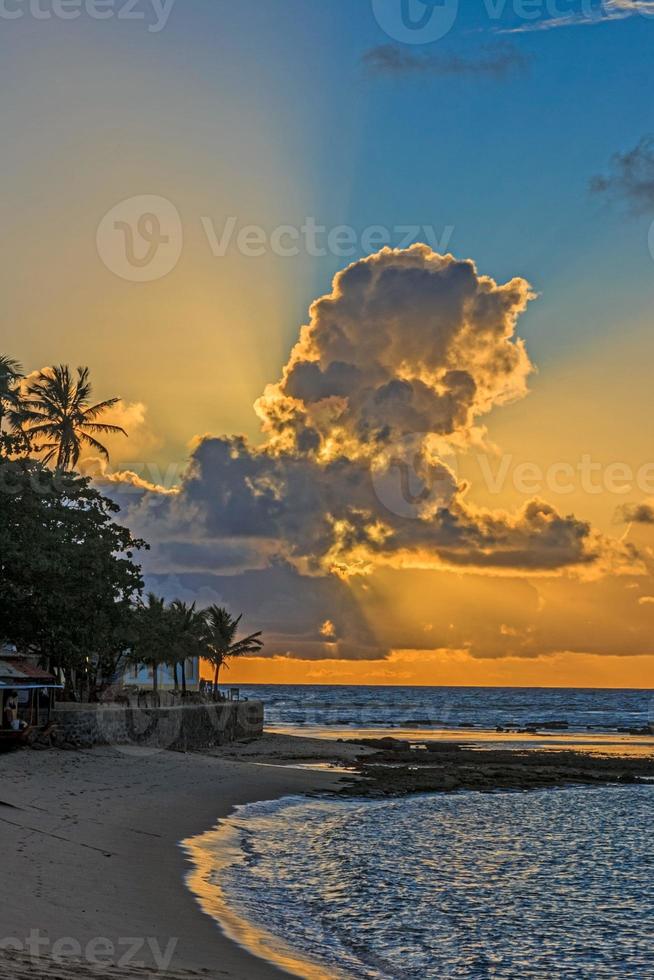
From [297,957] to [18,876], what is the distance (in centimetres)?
461

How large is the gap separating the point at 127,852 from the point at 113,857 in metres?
0.99

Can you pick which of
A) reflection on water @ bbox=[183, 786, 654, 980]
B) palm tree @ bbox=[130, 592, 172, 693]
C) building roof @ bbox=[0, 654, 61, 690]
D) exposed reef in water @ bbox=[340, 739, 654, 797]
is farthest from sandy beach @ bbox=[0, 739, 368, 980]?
palm tree @ bbox=[130, 592, 172, 693]

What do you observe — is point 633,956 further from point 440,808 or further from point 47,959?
point 440,808

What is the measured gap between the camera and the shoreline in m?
12.6

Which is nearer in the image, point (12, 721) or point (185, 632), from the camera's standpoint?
point (12, 721)

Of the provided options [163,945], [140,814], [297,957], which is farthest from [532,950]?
[140,814]

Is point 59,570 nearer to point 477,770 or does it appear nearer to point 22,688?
point 22,688

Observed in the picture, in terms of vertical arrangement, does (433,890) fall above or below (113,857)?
below

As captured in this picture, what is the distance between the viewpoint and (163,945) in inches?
520

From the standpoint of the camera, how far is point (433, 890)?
65.7ft

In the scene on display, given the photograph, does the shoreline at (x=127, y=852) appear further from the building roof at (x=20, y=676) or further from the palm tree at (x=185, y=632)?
the palm tree at (x=185, y=632)

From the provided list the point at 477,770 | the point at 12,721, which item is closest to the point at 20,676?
the point at 12,721

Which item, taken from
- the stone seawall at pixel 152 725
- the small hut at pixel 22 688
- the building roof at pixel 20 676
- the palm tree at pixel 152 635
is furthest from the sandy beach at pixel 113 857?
the palm tree at pixel 152 635

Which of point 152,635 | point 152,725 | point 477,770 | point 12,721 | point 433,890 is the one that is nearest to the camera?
point 433,890
